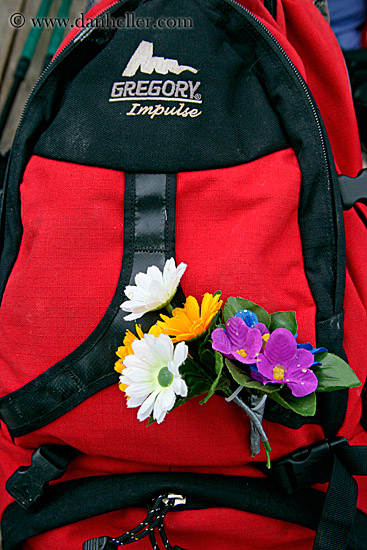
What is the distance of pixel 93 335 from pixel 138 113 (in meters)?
0.24

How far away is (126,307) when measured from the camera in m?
0.41

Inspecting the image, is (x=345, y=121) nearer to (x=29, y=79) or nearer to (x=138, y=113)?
(x=138, y=113)

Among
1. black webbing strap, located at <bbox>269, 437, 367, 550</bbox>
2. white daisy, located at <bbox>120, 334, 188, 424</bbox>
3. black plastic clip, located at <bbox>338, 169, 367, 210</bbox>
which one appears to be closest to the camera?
white daisy, located at <bbox>120, 334, 188, 424</bbox>

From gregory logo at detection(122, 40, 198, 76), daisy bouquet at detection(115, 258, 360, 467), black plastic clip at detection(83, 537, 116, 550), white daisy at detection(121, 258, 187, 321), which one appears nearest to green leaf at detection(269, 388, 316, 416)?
daisy bouquet at detection(115, 258, 360, 467)

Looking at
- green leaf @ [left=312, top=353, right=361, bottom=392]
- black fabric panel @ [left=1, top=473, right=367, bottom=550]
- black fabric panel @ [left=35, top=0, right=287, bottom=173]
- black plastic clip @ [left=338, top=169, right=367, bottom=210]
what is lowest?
black fabric panel @ [left=1, top=473, right=367, bottom=550]

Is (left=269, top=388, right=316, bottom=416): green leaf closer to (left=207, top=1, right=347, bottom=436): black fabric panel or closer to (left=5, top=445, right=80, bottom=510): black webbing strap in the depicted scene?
(left=207, top=1, right=347, bottom=436): black fabric panel

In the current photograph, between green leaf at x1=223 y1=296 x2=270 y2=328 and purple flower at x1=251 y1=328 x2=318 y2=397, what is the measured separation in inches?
1.8

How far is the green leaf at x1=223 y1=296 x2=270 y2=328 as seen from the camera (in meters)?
0.41

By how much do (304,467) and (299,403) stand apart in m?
0.13

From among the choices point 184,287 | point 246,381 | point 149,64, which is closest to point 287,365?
point 246,381

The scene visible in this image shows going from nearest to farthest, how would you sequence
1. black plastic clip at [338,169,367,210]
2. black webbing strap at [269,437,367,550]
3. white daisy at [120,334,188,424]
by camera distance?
white daisy at [120,334,188,424]
black webbing strap at [269,437,367,550]
black plastic clip at [338,169,367,210]

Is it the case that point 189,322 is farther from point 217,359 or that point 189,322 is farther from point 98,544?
point 98,544

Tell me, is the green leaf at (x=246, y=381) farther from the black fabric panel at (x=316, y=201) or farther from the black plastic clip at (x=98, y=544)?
the black plastic clip at (x=98, y=544)

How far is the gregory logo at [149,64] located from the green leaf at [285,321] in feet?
0.96
